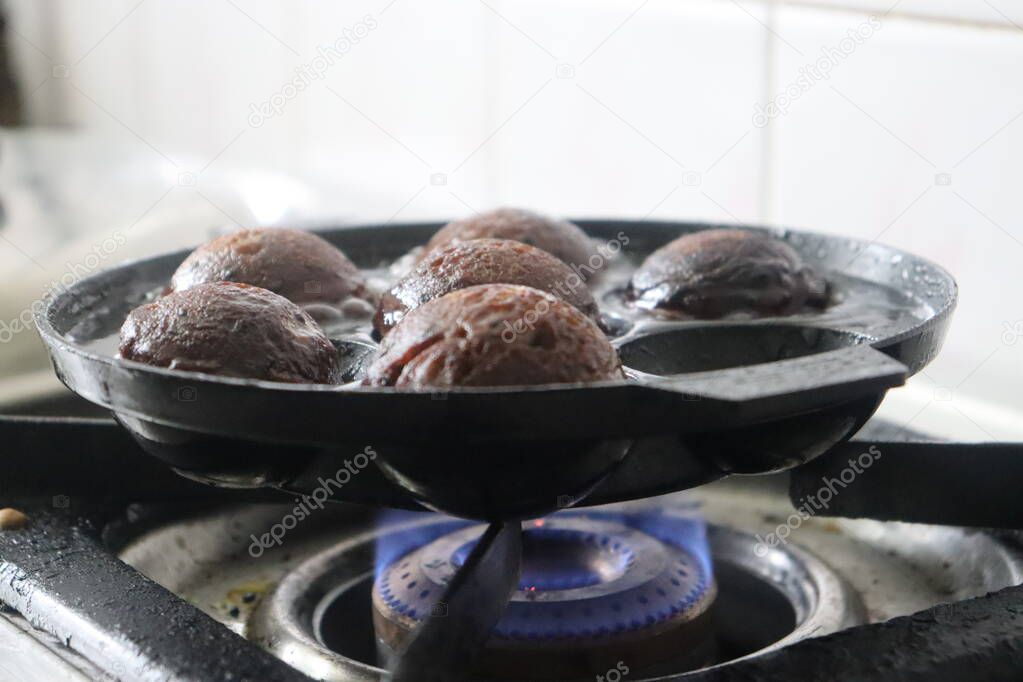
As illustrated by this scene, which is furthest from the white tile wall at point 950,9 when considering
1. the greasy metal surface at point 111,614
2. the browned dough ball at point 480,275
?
the greasy metal surface at point 111,614

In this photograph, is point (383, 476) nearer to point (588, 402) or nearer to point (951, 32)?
point (588, 402)

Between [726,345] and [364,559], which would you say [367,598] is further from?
[726,345]

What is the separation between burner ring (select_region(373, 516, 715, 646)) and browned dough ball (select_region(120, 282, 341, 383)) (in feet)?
0.84

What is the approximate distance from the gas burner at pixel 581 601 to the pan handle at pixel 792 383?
40cm

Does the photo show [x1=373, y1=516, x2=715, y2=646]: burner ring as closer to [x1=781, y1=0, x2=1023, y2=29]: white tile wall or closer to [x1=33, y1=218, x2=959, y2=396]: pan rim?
[x1=33, y1=218, x2=959, y2=396]: pan rim

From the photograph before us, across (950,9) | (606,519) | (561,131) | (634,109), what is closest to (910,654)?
(606,519)

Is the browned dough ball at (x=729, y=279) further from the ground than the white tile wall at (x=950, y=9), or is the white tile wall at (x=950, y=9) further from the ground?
the white tile wall at (x=950, y=9)

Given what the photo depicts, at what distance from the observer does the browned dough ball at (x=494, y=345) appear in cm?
82

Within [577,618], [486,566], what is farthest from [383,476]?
[577,618]

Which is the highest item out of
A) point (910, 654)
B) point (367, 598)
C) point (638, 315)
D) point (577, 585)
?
point (638, 315)

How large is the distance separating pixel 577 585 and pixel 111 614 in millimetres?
449

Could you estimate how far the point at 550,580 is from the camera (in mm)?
1201

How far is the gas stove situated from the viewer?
90 centimetres

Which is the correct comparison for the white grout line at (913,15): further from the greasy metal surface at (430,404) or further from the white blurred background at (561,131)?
the greasy metal surface at (430,404)
